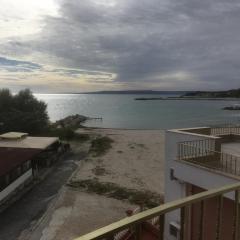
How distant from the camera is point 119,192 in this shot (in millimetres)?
25969

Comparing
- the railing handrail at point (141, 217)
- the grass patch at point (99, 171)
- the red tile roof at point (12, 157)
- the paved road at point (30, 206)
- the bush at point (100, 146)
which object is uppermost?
the railing handrail at point (141, 217)

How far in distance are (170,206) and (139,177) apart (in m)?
29.6

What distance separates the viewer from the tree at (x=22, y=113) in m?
50.3

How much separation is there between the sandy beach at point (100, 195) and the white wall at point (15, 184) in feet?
11.1

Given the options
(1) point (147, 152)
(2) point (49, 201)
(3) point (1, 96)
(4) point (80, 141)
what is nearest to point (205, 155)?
(2) point (49, 201)

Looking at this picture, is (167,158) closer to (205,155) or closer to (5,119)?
(205,155)

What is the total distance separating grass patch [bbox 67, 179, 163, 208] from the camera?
23828 millimetres

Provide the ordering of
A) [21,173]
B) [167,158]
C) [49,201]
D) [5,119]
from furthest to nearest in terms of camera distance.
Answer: [5,119] → [21,173] → [49,201] → [167,158]

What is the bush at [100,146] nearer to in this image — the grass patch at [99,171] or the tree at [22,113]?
the grass patch at [99,171]

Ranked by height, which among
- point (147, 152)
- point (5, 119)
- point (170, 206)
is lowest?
point (147, 152)

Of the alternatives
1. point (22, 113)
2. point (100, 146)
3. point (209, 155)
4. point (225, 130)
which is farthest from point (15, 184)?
point (22, 113)

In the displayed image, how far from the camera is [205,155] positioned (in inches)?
518

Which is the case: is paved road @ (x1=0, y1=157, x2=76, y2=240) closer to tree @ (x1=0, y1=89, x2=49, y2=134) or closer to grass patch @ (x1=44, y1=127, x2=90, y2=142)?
tree @ (x1=0, y1=89, x2=49, y2=134)

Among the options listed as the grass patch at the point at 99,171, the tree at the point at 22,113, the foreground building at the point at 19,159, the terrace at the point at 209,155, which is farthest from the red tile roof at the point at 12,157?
the tree at the point at 22,113
